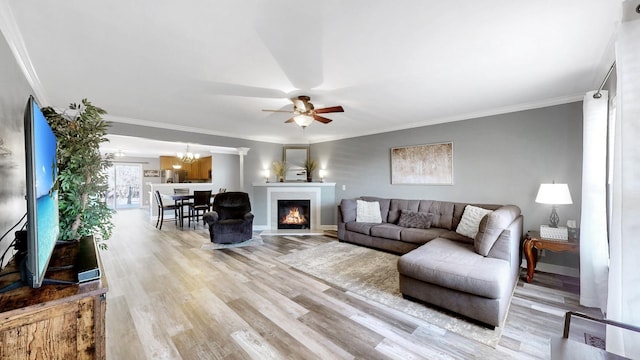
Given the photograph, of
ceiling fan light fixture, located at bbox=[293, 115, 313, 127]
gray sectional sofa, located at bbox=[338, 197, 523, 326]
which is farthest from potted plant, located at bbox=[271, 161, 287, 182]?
gray sectional sofa, located at bbox=[338, 197, 523, 326]

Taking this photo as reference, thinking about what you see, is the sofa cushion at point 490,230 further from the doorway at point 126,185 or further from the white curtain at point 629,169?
the doorway at point 126,185

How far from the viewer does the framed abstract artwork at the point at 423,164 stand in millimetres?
4398

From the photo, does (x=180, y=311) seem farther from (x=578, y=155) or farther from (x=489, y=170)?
(x=578, y=155)

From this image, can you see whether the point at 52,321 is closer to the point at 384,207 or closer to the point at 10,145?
the point at 10,145

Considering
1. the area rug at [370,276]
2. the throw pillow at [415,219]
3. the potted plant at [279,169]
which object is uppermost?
the potted plant at [279,169]

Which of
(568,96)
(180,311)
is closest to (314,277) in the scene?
(180,311)

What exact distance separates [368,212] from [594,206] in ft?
9.89

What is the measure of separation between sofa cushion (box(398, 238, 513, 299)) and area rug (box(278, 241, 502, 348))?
30 cm

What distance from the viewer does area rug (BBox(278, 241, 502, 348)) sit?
7.03ft

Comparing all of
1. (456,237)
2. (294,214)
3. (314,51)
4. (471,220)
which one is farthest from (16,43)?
(471,220)

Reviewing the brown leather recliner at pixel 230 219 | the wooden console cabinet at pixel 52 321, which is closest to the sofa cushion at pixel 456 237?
the brown leather recliner at pixel 230 219

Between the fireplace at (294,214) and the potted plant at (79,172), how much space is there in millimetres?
4001

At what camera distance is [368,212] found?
484 cm

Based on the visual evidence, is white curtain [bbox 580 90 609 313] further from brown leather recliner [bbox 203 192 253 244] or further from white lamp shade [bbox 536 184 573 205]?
brown leather recliner [bbox 203 192 253 244]
